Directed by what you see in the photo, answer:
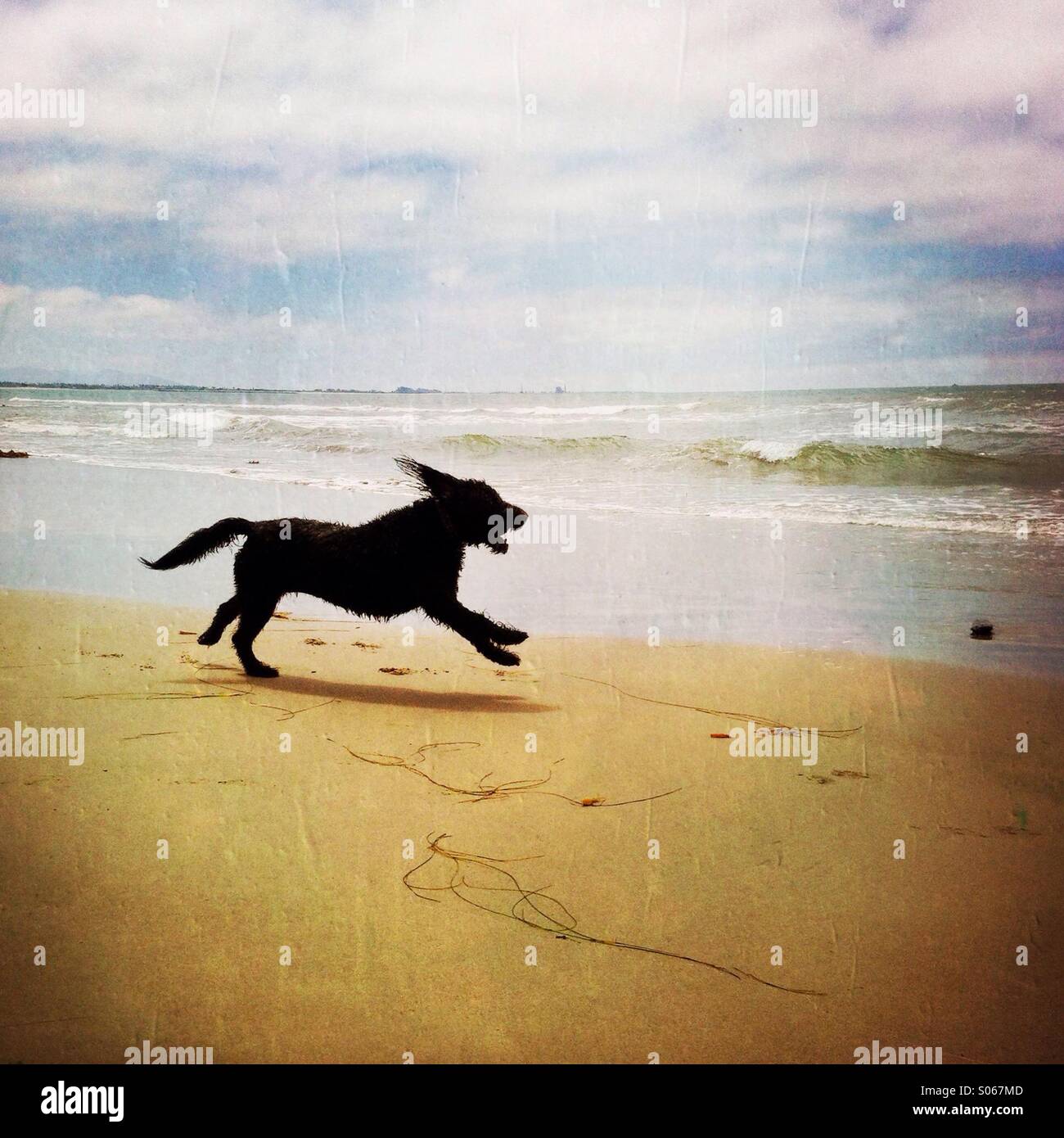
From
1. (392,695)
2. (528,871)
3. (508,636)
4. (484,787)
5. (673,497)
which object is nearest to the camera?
(528,871)

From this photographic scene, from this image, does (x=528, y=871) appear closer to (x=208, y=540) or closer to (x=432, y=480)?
(x=432, y=480)

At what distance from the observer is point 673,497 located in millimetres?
12461

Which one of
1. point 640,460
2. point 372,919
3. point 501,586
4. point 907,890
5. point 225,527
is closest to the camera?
point 372,919

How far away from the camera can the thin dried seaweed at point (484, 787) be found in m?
3.67

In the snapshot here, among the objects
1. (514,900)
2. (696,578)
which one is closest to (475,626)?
(514,900)

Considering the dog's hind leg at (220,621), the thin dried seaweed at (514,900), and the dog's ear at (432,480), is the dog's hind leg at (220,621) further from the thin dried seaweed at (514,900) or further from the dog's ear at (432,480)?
the thin dried seaweed at (514,900)

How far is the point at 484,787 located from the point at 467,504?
1.78m

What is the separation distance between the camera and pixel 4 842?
3.25m

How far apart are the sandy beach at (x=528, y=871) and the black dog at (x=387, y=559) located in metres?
0.36

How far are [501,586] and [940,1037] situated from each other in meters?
5.31

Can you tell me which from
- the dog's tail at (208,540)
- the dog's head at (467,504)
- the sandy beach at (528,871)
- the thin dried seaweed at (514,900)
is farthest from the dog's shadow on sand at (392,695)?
the thin dried seaweed at (514,900)

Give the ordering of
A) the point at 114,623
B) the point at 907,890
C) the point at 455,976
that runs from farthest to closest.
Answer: the point at 114,623 < the point at 907,890 < the point at 455,976

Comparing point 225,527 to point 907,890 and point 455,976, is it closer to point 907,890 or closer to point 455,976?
point 455,976
